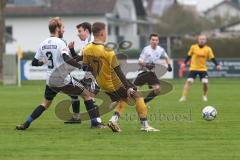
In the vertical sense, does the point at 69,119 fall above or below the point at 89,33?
below

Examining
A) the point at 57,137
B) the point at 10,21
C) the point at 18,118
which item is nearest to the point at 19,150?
the point at 57,137

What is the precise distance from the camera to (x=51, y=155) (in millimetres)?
10609

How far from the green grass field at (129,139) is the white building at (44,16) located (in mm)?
41023

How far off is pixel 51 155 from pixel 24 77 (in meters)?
27.5

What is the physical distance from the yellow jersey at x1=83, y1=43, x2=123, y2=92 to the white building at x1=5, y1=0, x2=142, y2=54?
4500 cm

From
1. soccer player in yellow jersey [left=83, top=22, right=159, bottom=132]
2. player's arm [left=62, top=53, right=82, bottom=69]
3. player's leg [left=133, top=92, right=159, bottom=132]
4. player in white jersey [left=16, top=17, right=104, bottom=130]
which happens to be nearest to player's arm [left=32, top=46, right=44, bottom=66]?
player in white jersey [left=16, top=17, right=104, bottom=130]

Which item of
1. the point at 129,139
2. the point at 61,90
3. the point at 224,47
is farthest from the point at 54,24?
the point at 224,47

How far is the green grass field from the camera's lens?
10.6 meters

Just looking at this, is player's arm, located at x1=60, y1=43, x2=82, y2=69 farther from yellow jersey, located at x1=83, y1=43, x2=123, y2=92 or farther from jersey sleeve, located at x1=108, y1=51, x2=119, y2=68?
jersey sleeve, located at x1=108, y1=51, x2=119, y2=68

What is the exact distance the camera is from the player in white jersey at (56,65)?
546 inches

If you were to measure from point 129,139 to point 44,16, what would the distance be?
158 feet

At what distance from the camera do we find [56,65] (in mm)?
14047

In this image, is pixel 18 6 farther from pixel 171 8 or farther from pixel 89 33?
pixel 89 33

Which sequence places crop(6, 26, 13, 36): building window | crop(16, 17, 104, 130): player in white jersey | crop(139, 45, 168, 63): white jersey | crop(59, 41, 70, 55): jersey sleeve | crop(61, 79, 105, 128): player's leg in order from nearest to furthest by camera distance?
crop(59, 41, 70, 55): jersey sleeve < crop(16, 17, 104, 130): player in white jersey < crop(61, 79, 105, 128): player's leg < crop(139, 45, 168, 63): white jersey < crop(6, 26, 13, 36): building window
